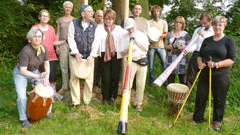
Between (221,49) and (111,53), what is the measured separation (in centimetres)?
193

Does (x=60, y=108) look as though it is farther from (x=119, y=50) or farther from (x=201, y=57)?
(x=201, y=57)

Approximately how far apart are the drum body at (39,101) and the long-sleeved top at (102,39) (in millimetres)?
1128

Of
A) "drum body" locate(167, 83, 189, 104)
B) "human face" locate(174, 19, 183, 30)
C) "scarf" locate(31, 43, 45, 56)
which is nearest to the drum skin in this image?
Answer: "scarf" locate(31, 43, 45, 56)

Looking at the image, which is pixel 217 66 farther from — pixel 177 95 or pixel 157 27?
pixel 157 27

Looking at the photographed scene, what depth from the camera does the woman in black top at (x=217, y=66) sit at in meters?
3.56

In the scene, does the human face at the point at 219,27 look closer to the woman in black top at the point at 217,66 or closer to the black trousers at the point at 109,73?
the woman in black top at the point at 217,66

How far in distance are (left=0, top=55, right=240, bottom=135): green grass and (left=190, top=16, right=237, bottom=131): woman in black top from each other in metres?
0.29

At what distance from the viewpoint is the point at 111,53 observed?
4.24m

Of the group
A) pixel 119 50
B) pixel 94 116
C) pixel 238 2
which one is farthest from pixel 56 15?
pixel 238 2

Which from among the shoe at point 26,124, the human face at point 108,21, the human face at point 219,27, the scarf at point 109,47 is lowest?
the shoe at point 26,124

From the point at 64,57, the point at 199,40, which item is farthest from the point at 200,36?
the point at 64,57

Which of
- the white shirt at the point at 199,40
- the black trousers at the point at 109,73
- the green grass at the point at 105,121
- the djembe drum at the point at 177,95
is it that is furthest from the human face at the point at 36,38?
the white shirt at the point at 199,40

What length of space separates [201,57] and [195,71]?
0.81 m

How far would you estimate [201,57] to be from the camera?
12.9ft
